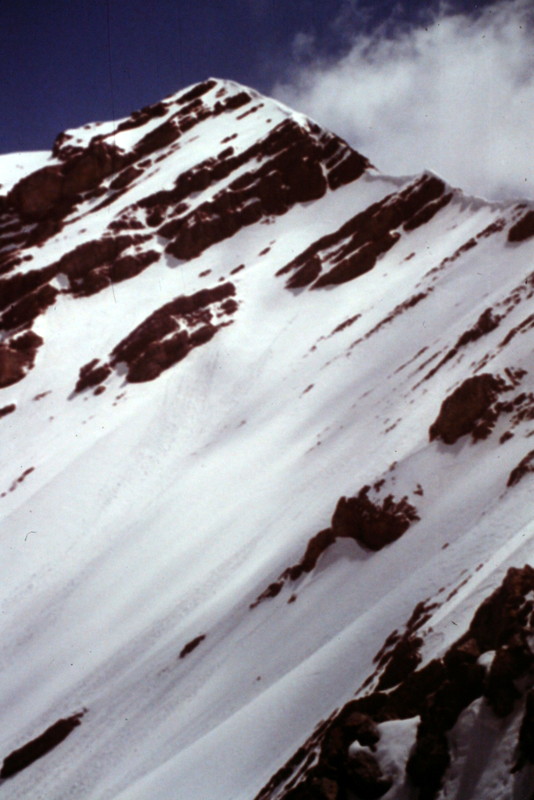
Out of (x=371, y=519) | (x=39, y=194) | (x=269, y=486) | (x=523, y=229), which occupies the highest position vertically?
(x=39, y=194)

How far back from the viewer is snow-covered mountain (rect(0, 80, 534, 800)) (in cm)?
1402

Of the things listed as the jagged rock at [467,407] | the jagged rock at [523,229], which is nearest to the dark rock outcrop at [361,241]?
the jagged rock at [523,229]

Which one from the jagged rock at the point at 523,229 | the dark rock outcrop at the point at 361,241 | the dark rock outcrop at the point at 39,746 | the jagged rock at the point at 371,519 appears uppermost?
the dark rock outcrop at the point at 361,241

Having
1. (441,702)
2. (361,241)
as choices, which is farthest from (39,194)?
(441,702)

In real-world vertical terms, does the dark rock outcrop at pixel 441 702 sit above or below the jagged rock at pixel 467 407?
below

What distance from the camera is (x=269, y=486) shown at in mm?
35719

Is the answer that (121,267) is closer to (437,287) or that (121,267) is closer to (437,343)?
(437,287)

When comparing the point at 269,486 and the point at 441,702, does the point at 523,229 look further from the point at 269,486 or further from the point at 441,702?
the point at 441,702

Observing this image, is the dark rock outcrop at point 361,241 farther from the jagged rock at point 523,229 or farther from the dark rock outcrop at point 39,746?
the dark rock outcrop at point 39,746

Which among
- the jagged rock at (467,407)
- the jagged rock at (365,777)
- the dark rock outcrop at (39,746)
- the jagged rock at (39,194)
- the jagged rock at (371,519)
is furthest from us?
the jagged rock at (39,194)

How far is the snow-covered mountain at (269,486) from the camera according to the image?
14023 millimetres

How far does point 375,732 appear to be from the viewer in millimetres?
11641

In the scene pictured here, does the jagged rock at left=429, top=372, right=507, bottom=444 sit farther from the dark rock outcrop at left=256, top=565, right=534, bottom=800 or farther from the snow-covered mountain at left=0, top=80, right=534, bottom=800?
the dark rock outcrop at left=256, top=565, right=534, bottom=800

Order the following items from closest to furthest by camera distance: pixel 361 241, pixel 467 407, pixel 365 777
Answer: pixel 365 777 → pixel 467 407 → pixel 361 241
